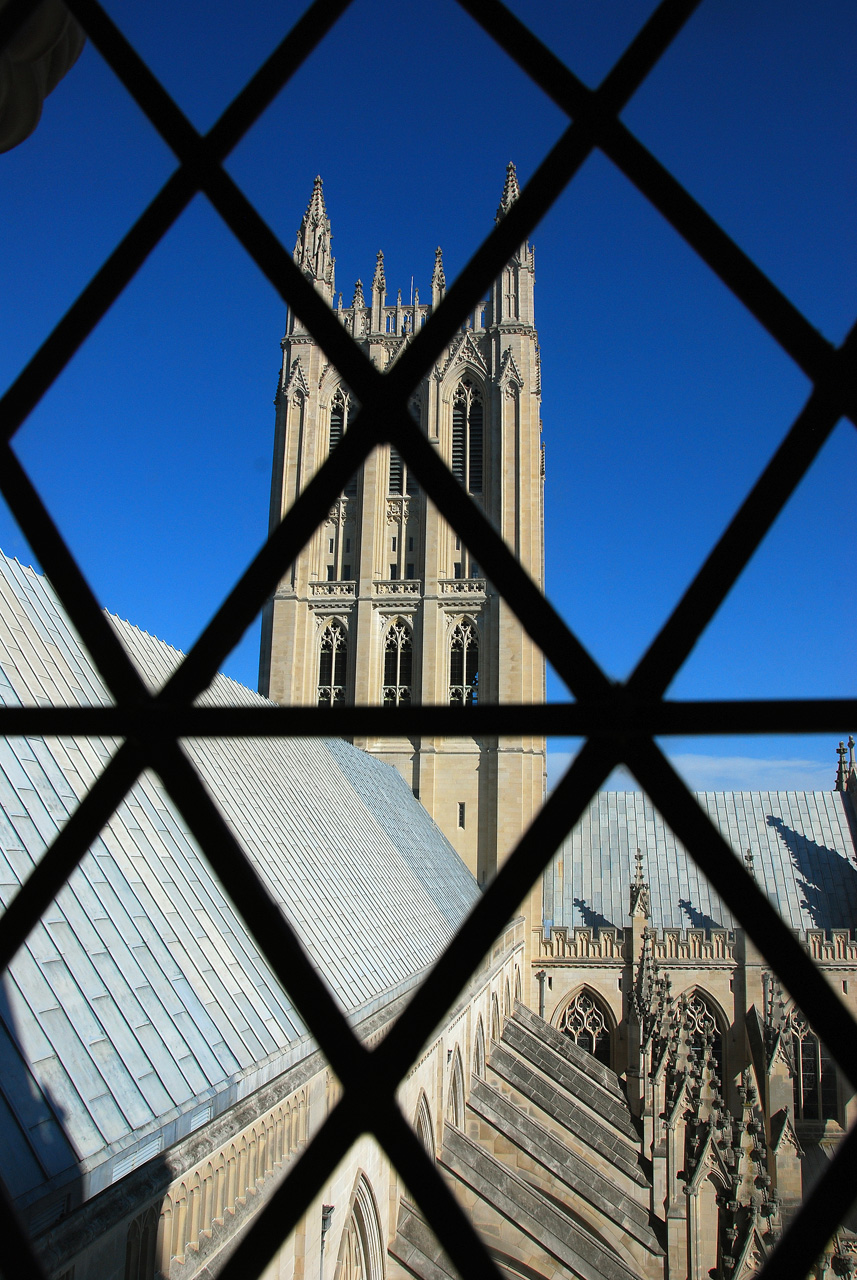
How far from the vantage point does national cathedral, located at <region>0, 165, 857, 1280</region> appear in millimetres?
5766

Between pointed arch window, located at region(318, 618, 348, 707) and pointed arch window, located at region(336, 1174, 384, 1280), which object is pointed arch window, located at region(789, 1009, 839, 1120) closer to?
pointed arch window, located at region(318, 618, 348, 707)

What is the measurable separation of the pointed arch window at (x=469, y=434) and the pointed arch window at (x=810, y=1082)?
711 inches

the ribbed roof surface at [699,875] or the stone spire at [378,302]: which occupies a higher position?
the stone spire at [378,302]

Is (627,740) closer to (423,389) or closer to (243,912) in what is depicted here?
(243,912)

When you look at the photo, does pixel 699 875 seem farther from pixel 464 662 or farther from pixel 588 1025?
pixel 464 662

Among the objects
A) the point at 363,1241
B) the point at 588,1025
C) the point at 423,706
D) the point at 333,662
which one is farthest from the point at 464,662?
the point at 423,706

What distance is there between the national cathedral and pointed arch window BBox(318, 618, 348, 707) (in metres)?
0.11

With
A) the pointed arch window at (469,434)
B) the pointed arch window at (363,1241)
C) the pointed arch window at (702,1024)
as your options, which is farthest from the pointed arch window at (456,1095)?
the pointed arch window at (469,434)

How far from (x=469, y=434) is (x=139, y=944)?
24.9m

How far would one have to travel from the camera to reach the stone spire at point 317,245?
31562mm

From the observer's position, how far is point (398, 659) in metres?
28.3

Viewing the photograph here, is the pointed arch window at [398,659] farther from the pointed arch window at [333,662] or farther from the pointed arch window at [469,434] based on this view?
the pointed arch window at [469,434]

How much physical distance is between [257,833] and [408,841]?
378 inches

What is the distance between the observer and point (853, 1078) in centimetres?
133
